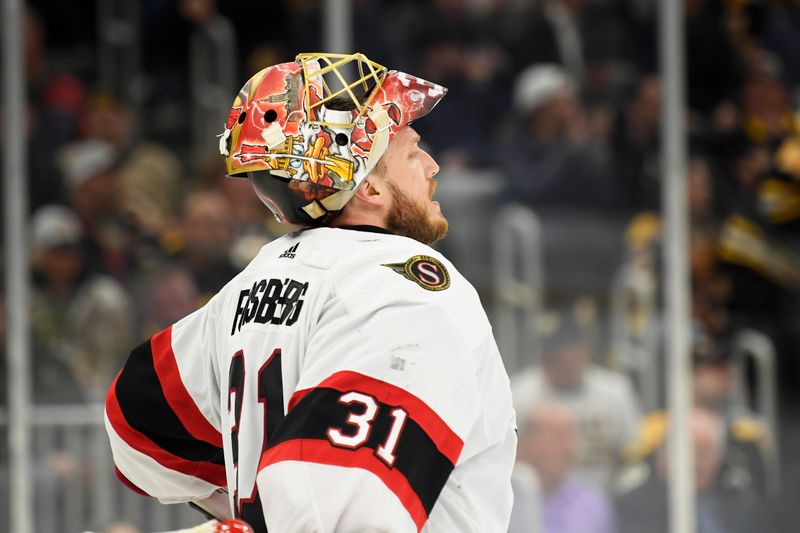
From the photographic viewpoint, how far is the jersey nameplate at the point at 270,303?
160 centimetres

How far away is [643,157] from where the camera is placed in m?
4.41

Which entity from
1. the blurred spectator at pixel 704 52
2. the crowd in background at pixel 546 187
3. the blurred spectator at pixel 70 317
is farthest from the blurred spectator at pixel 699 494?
the blurred spectator at pixel 70 317

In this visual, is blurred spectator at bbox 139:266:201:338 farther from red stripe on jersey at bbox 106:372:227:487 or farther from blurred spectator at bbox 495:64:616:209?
red stripe on jersey at bbox 106:372:227:487

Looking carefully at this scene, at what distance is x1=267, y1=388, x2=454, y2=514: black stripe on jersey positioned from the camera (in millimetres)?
1430

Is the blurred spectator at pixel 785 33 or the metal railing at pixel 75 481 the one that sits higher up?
the blurred spectator at pixel 785 33

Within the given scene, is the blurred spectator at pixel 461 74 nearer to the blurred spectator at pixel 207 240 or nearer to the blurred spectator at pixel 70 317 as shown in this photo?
the blurred spectator at pixel 207 240

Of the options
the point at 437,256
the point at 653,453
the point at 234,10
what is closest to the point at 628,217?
the point at 653,453

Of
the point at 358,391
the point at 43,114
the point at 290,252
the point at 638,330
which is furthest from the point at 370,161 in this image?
the point at 43,114

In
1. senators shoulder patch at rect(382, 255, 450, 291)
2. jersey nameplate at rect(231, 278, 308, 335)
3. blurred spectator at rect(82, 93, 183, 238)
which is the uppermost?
senators shoulder patch at rect(382, 255, 450, 291)

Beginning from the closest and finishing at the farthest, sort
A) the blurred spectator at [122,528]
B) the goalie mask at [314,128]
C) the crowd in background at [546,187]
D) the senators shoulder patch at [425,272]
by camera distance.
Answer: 1. the senators shoulder patch at [425,272]
2. the goalie mask at [314,128]
3. the blurred spectator at [122,528]
4. the crowd in background at [546,187]

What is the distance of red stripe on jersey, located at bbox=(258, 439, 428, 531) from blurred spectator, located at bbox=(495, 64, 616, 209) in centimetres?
301

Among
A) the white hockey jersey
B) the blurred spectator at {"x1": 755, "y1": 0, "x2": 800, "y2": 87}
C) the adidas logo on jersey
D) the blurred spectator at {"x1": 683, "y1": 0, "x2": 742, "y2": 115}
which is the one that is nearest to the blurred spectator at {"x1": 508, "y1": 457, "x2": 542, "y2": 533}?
the blurred spectator at {"x1": 683, "y1": 0, "x2": 742, "y2": 115}

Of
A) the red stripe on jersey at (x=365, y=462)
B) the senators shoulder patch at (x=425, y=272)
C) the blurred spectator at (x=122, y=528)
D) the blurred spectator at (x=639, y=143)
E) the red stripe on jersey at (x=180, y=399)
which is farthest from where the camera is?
the blurred spectator at (x=639, y=143)

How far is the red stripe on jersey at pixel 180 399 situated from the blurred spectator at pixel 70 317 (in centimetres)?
245
